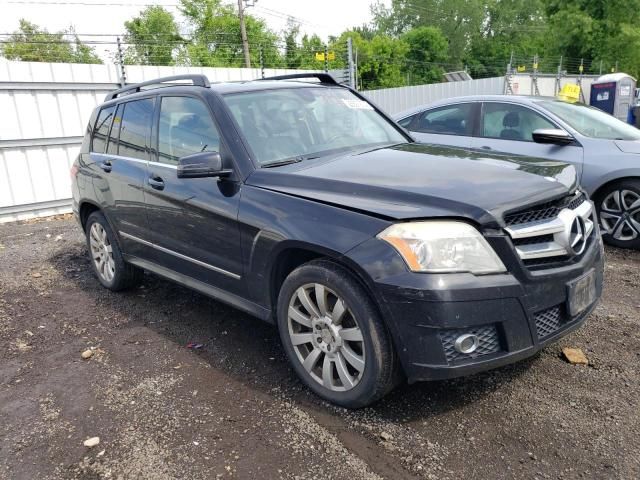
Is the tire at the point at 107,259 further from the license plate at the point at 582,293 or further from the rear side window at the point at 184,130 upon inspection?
the license plate at the point at 582,293

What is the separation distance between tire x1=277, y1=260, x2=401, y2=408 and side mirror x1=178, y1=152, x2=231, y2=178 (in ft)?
2.70

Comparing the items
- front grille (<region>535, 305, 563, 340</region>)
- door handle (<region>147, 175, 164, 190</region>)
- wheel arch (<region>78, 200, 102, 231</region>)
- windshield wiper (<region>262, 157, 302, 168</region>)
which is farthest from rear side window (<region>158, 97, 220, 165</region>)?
front grille (<region>535, 305, 563, 340</region>)

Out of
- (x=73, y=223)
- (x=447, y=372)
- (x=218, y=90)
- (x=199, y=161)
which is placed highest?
(x=218, y=90)

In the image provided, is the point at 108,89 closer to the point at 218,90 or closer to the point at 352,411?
the point at 218,90

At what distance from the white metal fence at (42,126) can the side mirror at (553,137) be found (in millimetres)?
8075

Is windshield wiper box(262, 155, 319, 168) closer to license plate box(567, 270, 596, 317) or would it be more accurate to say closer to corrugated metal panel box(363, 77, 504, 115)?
license plate box(567, 270, 596, 317)

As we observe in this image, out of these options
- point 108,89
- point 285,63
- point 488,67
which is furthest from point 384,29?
point 108,89

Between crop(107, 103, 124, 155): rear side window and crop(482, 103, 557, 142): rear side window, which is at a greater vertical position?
crop(107, 103, 124, 155): rear side window

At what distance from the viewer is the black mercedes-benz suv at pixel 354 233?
2.42 metres

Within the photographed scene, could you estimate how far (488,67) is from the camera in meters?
68.4

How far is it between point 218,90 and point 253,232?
1.17 m

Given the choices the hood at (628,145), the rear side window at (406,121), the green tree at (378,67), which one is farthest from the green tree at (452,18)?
the hood at (628,145)

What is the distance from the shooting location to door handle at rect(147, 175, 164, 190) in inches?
150

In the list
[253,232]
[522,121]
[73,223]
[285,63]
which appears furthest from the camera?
[285,63]
